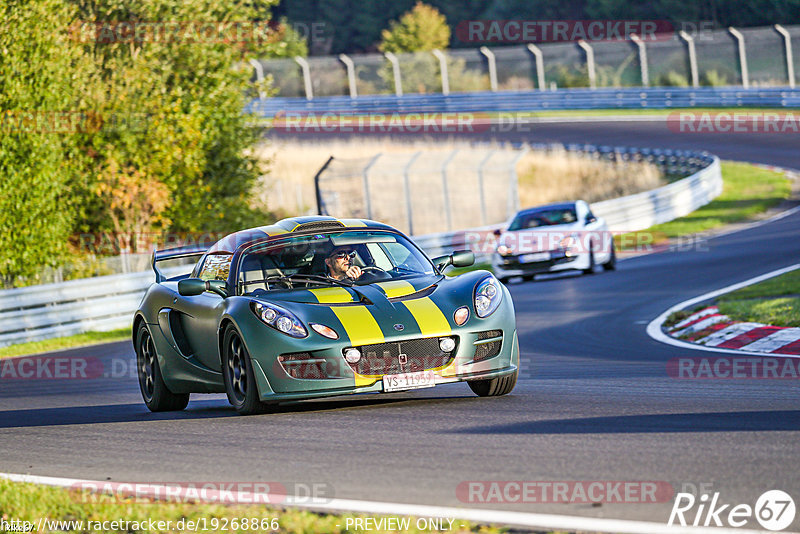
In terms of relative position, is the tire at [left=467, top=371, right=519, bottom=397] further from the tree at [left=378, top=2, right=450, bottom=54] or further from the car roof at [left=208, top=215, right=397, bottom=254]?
the tree at [left=378, top=2, right=450, bottom=54]

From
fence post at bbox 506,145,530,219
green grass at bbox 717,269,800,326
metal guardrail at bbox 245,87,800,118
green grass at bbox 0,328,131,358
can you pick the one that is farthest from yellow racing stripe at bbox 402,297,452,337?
metal guardrail at bbox 245,87,800,118

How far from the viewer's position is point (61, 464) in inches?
289

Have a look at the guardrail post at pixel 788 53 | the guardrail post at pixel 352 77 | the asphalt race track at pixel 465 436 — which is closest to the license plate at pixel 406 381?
the asphalt race track at pixel 465 436

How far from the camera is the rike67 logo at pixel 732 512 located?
15.6 ft

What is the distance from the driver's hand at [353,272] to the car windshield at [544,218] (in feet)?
45.2

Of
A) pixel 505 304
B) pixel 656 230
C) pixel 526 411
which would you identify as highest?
pixel 505 304

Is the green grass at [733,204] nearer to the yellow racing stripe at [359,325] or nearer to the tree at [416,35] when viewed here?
the yellow racing stripe at [359,325]

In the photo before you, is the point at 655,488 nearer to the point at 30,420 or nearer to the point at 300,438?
the point at 300,438

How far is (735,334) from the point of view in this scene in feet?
40.7

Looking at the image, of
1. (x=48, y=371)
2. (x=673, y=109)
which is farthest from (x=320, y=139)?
(x=48, y=371)

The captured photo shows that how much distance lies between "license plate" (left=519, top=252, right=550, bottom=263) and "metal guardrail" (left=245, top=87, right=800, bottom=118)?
984 inches

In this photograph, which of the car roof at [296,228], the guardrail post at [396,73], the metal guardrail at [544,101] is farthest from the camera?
the guardrail post at [396,73]

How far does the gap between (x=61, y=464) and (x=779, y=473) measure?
4148mm

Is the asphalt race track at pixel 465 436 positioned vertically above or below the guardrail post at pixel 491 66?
below
